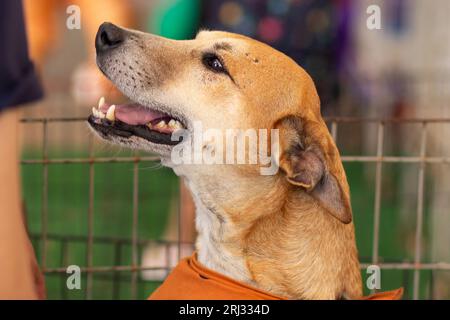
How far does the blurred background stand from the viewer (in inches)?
139

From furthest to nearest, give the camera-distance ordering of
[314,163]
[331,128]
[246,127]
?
[331,128] → [246,127] → [314,163]

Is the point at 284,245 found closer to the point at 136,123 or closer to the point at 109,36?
the point at 136,123

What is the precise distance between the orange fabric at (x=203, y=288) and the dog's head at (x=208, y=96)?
0.25m

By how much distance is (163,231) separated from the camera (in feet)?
16.2

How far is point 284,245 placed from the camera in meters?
2.11

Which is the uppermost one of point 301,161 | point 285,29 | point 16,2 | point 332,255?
point 285,29

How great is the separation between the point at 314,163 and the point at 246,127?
225mm

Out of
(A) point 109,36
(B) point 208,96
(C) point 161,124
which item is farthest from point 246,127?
(A) point 109,36

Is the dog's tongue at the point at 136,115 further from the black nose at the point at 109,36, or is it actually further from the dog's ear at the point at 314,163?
the dog's ear at the point at 314,163

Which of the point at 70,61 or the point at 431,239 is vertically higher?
the point at 70,61
